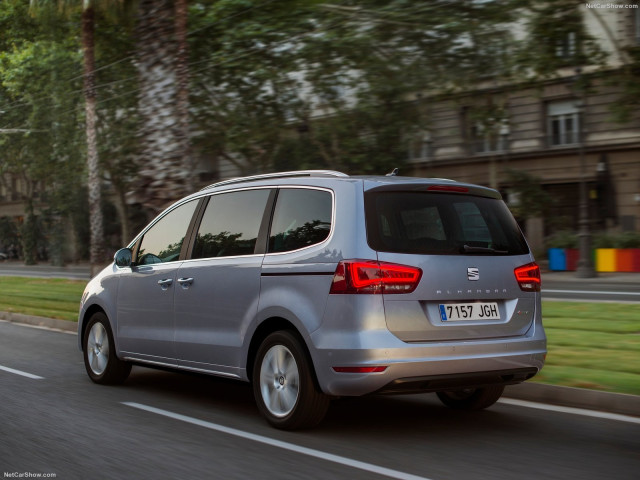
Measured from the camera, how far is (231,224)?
6.84 meters

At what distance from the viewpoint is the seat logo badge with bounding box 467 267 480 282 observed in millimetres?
5824

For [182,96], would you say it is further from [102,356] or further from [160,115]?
[102,356]

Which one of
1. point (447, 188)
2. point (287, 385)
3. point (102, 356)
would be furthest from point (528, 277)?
point (102, 356)

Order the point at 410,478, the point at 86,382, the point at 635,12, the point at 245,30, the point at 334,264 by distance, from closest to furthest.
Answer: the point at 410,478
the point at 334,264
the point at 86,382
the point at 245,30
the point at 635,12

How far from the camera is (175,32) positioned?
547 inches

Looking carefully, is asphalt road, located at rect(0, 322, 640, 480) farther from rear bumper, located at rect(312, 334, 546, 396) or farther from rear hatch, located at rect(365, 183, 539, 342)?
rear hatch, located at rect(365, 183, 539, 342)

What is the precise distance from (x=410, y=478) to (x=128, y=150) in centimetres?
3400

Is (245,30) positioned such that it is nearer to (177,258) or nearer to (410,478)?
(177,258)

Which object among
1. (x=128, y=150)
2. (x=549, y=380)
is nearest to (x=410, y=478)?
(x=549, y=380)

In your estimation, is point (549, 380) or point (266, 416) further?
point (549, 380)

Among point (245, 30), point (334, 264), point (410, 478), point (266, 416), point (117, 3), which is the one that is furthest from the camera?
point (245, 30)

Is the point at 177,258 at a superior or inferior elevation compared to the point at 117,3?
inferior

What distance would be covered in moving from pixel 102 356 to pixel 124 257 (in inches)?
42.7

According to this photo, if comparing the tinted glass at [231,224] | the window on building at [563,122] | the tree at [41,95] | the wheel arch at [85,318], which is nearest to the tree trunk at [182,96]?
the wheel arch at [85,318]
